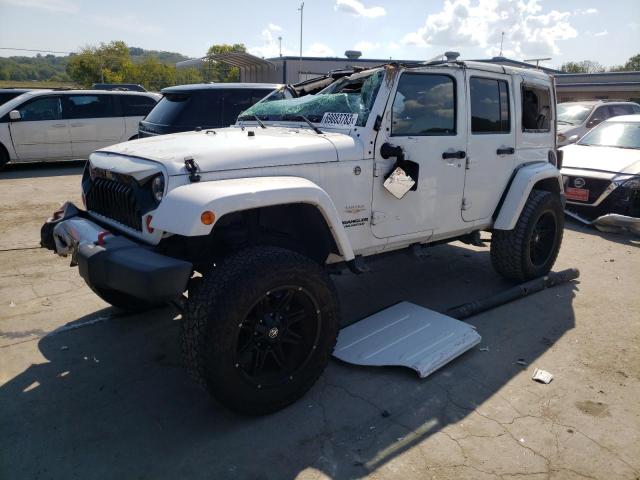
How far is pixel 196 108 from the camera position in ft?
24.8

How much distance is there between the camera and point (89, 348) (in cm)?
352

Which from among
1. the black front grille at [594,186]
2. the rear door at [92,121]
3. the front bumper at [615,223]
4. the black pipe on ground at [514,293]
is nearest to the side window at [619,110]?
the black front grille at [594,186]

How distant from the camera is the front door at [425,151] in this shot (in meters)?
3.38

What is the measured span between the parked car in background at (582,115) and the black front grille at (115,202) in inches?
398

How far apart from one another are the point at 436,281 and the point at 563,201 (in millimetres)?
1485

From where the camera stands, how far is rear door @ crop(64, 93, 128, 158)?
35.3 feet

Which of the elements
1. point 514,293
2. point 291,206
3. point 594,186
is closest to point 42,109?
point 291,206

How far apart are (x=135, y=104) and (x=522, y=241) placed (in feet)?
32.5

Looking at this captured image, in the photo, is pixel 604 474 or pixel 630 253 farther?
pixel 630 253

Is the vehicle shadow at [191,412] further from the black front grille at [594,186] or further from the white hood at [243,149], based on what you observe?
the black front grille at [594,186]

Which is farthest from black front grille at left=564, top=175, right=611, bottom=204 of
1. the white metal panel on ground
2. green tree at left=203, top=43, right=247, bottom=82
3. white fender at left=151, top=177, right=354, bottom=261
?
green tree at left=203, top=43, right=247, bottom=82

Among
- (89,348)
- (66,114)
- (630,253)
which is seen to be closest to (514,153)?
(630,253)

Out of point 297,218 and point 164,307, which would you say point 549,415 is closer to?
point 297,218

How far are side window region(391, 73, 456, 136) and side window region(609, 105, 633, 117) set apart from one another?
392 inches
